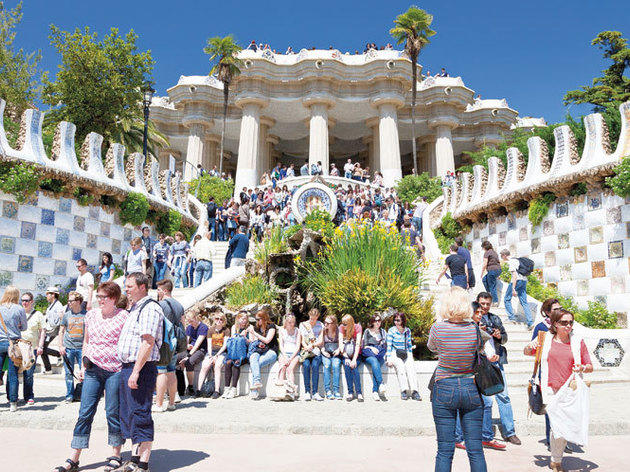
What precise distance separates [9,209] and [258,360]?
761 centimetres

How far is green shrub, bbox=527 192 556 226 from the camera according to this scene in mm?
12148

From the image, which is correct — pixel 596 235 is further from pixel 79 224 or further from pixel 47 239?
pixel 47 239

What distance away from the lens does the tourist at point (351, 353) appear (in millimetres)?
7453

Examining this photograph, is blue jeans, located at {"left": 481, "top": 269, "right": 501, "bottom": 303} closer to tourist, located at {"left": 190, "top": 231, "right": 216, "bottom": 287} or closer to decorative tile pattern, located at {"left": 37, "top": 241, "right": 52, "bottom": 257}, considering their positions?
tourist, located at {"left": 190, "top": 231, "right": 216, "bottom": 287}

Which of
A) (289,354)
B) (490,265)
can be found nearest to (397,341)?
(289,354)

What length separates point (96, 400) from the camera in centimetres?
423

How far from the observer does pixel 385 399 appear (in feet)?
24.2

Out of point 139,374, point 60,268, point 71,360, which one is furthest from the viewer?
point 60,268

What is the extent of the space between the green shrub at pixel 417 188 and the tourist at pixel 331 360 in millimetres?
21102

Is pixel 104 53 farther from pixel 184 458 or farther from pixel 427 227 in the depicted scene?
pixel 184 458

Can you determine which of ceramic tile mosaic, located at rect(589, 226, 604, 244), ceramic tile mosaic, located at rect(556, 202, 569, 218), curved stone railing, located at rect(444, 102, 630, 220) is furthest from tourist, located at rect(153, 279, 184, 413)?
ceramic tile mosaic, located at rect(556, 202, 569, 218)

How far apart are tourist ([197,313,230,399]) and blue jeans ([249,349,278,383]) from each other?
0.54m

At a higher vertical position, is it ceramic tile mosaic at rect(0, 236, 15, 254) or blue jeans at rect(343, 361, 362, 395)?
ceramic tile mosaic at rect(0, 236, 15, 254)

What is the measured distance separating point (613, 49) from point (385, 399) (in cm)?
2536
